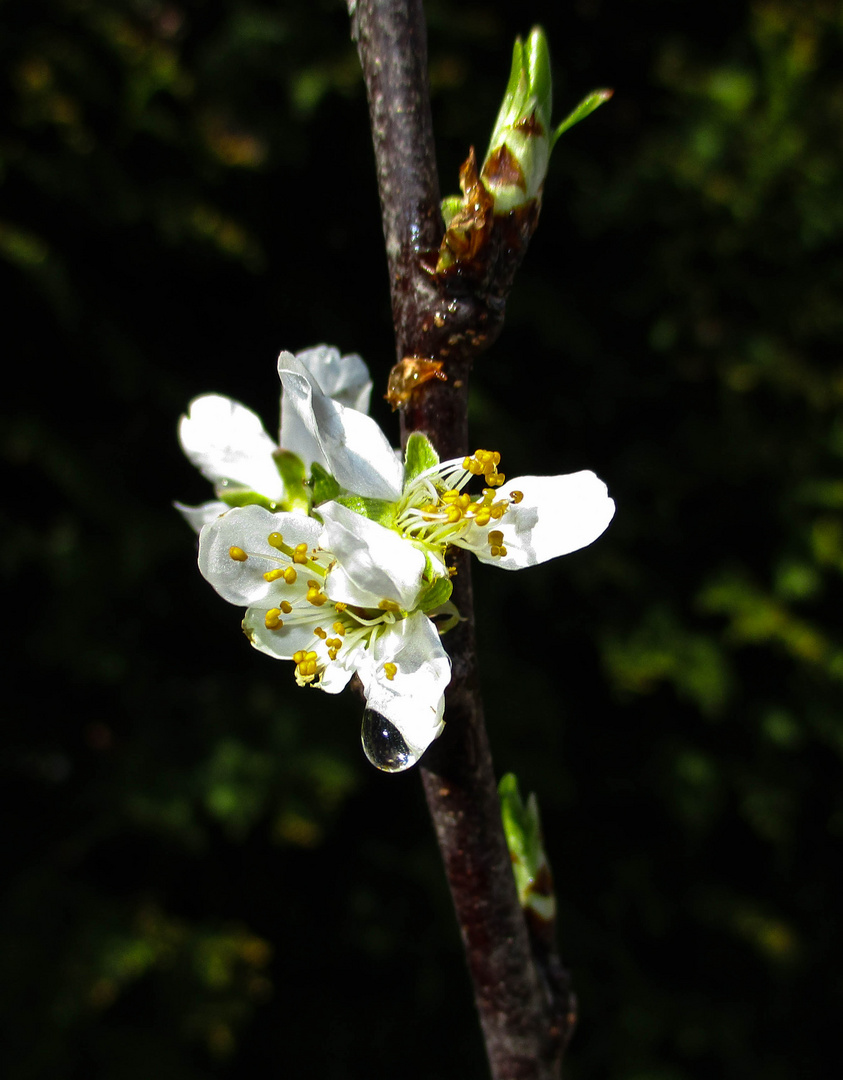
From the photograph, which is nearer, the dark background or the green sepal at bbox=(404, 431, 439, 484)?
the green sepal at bbox=(404, 431, 439, 484)

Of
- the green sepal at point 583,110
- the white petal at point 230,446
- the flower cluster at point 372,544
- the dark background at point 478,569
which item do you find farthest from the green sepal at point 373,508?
the dark background at point 478,569

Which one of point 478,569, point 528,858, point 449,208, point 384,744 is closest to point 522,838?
point 528,858

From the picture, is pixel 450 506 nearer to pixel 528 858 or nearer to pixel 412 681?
pixel 412 681

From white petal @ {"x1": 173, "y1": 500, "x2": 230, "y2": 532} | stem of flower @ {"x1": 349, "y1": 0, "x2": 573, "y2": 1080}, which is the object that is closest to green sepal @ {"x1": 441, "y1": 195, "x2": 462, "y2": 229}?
stem of flower @ {"x1": 349, "y1": 0, "x2": 573, "y2": 1080}

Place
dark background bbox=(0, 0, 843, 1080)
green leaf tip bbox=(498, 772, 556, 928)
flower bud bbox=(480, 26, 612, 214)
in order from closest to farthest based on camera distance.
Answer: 1. flower bud bbox=(480, 26, 612, 214)
2. green leaf tip bbox=(498, 772, 556, 928)
3. dark background bbox=(0, 0, 843, 1080)

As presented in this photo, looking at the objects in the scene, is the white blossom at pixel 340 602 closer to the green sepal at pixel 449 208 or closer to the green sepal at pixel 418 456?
the green sepal at pixel 418 456

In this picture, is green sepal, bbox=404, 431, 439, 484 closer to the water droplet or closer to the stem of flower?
the stem of flower

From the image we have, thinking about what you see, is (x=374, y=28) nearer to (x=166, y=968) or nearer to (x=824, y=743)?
(x=166, y=968)
